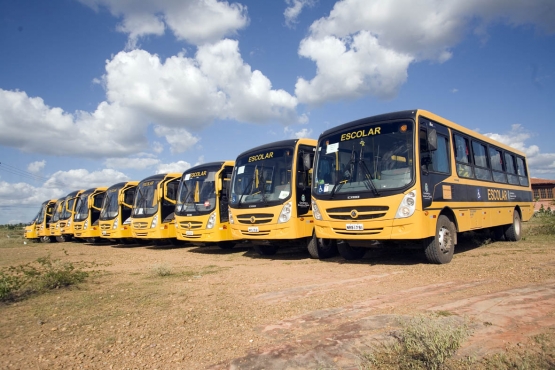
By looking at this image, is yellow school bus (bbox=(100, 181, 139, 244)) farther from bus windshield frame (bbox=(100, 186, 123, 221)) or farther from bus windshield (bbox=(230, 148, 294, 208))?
bus windshield (bbox=(230, 148, 294, 208))

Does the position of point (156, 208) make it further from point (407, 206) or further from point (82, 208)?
point (407, 206)

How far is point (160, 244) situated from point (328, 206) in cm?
1119

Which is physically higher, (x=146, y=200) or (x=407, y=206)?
(x=146, y=200)

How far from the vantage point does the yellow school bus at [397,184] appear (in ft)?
24.4

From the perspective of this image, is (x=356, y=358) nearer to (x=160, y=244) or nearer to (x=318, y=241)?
(x=318, y=241)

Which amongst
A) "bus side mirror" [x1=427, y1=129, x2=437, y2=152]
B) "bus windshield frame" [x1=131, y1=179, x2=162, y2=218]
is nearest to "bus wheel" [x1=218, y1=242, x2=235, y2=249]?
"bus windshield frame" [x1=131, y1=179, x2=162, y2=218]

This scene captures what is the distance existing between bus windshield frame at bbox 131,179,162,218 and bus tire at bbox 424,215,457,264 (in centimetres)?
1015

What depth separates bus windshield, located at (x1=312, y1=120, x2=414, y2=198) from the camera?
762 centimetres

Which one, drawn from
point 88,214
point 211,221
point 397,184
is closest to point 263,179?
point 211,221

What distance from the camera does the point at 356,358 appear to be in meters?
3.28

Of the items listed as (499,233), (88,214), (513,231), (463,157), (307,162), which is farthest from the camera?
(88,214)

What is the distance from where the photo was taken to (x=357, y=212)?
790 centimetres

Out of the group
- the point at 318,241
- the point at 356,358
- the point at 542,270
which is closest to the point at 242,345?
the point at 356,358

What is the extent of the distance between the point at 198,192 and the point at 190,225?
110 cm
